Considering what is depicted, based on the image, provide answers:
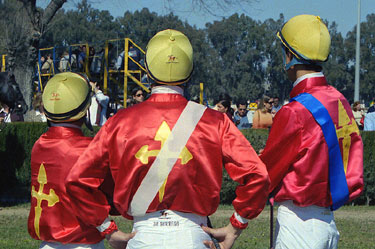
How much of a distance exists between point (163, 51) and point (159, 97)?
0.25 metres

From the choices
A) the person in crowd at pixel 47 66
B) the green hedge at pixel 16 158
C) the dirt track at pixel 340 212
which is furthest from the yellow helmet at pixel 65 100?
the person in crowd at pixel 47 66

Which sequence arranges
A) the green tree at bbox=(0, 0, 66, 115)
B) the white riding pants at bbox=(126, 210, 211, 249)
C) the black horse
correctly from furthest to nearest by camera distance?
1. the green tree at bbox=(0, 0, 66, 115)
2. the black horse
3. the white riding pants at bbox=(126, 210, 211, 249)

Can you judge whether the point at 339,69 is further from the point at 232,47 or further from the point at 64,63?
the point at 64,63

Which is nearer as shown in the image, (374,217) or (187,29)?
(374,217)

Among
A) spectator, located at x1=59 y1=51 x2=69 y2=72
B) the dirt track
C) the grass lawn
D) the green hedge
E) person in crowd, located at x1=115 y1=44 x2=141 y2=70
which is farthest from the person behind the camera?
spectator, located at x1=59 y1=51 x2=69 y2=72

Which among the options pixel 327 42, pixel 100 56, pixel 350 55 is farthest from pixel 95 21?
pixel 327 42

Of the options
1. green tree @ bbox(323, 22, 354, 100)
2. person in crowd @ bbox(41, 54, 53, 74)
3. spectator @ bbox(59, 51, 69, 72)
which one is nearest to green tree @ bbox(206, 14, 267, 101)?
green tree @ bbox(323, 22, 354, 100)

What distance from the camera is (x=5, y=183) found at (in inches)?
488

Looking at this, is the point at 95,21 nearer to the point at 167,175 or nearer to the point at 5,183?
the point at 5,183

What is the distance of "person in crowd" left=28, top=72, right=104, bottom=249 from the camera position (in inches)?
156

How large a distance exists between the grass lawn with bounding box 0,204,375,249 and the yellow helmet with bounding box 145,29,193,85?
485 centimetres

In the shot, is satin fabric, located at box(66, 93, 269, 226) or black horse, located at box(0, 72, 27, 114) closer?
satin fabric, located at box(66, 93, 269, 226)

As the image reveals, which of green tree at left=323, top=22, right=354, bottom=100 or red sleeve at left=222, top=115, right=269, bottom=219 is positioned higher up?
red sleeve at left=222, top=115, right=269, bottom=219

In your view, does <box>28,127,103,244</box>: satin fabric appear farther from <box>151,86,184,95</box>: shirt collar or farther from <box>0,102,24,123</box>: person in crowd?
<box>0,102,24,123</box>: person in crowd
